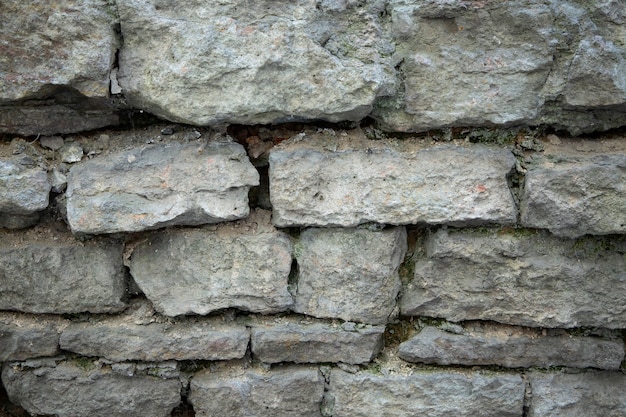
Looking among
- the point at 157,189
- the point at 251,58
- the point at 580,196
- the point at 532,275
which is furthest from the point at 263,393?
the point at 580,196

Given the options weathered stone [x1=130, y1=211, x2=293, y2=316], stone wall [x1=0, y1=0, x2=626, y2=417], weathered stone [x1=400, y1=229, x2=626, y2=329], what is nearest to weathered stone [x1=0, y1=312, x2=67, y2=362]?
stone wall [x1=0, y1=0, x2=626, y2=417]

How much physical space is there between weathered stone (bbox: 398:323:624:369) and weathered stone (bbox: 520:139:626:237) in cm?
38

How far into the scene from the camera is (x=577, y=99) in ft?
6.06

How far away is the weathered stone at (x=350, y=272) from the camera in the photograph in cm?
192

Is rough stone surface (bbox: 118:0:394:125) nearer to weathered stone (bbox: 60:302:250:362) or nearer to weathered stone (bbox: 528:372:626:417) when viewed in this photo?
weathered stone (bbox: 60:302:250:362)

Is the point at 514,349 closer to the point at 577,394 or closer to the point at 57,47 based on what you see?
the point at 577,394

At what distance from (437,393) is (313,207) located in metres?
0.75

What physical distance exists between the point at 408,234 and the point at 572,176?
0.54 metres

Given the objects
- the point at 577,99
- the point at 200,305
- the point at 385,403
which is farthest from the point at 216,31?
the point at 385,403

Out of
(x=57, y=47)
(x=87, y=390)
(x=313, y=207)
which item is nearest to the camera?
(x=57, y=47)

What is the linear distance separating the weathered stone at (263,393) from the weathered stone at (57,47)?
1.04 meters

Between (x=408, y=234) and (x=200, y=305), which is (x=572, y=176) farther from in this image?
(x=200, y=305)

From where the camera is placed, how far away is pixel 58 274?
77.2 inches

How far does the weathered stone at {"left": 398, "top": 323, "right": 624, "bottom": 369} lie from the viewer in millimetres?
1959
